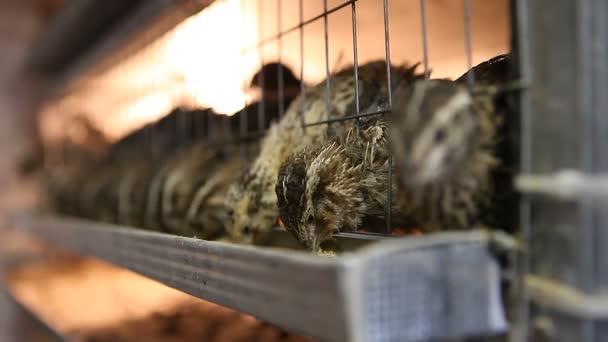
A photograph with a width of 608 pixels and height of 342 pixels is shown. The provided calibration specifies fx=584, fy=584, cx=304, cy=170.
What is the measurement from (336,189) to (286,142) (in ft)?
0.83

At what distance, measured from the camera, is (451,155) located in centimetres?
55

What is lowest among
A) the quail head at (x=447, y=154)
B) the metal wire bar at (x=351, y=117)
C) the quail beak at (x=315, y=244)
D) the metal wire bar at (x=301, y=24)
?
the quail beak at (x=315, y=244)

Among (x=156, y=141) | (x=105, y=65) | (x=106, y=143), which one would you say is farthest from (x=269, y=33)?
(x=106, y=143)

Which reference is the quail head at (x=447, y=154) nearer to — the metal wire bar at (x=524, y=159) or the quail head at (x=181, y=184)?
the metal wire bar at (x=524, y=159)

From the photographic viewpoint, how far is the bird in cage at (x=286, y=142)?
95cm

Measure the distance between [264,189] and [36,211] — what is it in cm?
163

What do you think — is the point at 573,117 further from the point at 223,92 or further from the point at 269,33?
the point at 223,92

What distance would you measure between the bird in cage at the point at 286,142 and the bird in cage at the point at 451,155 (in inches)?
13.8

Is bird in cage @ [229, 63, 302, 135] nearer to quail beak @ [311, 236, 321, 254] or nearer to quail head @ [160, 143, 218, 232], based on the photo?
quail head @ [160, 143, 218, 232]

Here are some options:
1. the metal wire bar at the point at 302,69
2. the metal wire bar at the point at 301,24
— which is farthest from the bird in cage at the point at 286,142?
the metal wire bar at the point at 301,24

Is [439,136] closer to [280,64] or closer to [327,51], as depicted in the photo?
[327,51]

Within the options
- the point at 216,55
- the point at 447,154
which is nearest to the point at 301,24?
the point at 216,55

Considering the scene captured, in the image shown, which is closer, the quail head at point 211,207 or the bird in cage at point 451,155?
the bird in cage at point 451,155

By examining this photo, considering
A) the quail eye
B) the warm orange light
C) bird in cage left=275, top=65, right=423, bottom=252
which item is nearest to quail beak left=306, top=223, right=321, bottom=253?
bird in cage left=275, top=65, right=423, bottom=252
